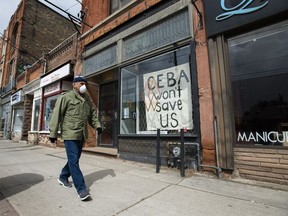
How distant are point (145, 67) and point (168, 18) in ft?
5.06

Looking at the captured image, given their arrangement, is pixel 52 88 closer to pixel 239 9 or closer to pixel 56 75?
pixel 56 75

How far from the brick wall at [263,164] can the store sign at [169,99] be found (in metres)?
1.36

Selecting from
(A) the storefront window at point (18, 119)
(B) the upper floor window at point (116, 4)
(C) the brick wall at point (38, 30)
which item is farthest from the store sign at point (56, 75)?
(C) the brick wall at point (38, 30)

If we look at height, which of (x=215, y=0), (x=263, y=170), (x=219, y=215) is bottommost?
(x=219, y=215)

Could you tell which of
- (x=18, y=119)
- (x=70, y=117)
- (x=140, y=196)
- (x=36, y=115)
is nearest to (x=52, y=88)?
(x=36, y=115)

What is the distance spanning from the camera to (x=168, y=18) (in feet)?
19.2

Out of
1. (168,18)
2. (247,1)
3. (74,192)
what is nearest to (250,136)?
(247,1)

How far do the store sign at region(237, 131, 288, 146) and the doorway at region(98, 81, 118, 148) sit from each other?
501 centimetres

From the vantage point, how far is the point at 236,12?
14.1 ft

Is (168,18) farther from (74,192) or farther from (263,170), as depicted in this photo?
(74,192)

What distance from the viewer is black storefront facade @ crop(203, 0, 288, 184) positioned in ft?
12.4

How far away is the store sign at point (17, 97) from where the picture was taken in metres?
14.9

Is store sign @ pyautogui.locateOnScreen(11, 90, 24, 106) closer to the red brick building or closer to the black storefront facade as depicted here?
the red brick building

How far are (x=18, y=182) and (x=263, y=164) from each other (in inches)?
181
